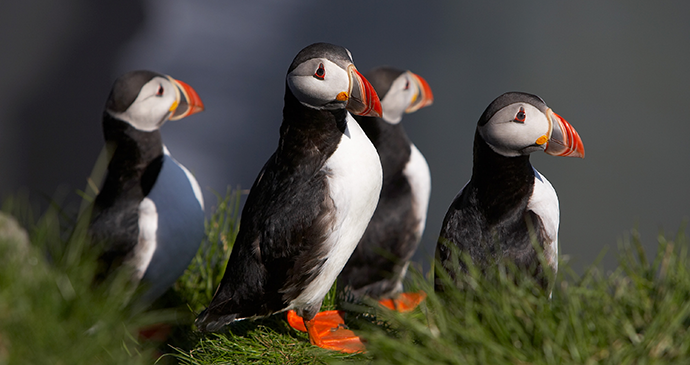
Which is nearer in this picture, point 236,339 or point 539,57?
point 236,339

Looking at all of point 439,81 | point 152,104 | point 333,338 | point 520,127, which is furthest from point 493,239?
point 439,81

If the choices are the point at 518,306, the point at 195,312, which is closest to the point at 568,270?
the point at 518,306

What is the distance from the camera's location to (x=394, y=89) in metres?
3.54

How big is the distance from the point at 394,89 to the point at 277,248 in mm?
1503

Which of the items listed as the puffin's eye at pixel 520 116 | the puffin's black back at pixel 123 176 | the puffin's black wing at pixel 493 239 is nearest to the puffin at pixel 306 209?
the puffin's black wing at pixel 493 239

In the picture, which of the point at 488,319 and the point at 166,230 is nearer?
the point at 488,319

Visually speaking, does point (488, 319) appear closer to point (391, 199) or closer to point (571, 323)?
point (571, 323)

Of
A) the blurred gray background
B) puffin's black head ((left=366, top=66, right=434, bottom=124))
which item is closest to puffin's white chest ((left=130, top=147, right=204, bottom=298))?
puffin's black head ((left=366, top=66, right=434, bottom=124))

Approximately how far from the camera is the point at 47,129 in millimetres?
6707

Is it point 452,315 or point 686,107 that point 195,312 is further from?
point 686,107

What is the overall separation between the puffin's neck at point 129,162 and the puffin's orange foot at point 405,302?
60.0 inches

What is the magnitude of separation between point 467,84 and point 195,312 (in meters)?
4.84

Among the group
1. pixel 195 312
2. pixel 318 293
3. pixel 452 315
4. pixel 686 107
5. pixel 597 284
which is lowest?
pixel 195 312

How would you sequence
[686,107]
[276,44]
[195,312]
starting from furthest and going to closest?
[276,44], [686,107], [195,312]
